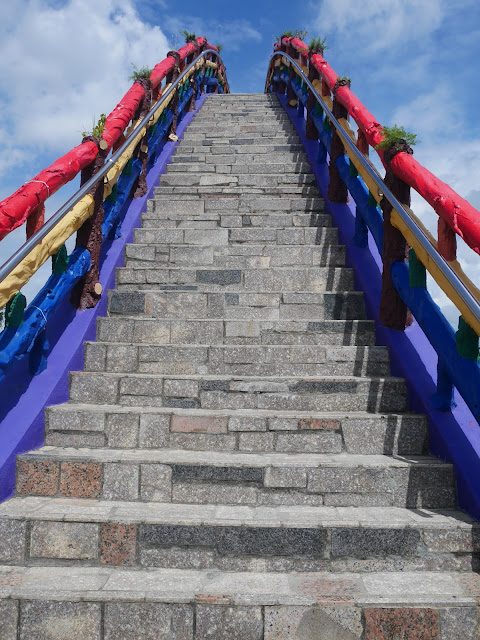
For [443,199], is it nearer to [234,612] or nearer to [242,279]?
[242,279]

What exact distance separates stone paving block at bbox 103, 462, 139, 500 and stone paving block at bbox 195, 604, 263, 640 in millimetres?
742

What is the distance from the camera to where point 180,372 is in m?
3.31

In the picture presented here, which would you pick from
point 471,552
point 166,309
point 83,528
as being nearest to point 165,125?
point 166,309

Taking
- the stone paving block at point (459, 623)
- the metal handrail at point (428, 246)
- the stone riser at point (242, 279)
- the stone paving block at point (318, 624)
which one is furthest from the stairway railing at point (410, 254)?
the stone paving block at point (318, 624)

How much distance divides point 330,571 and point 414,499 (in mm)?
606

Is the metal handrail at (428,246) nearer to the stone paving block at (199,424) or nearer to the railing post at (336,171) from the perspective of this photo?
the railing post at (336,171)

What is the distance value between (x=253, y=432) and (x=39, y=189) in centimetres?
182

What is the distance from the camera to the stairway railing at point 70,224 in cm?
260

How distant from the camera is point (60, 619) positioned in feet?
6.54

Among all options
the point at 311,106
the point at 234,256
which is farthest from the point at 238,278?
the point at 311,106

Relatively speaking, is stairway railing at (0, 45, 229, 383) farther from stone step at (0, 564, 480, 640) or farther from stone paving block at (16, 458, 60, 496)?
stone step at (0, 564, 480, 640)

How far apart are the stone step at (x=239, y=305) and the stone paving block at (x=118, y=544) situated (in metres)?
1.83

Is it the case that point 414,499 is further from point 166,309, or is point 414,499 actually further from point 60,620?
point 166,309

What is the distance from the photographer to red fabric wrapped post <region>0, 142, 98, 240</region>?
8.09ft
